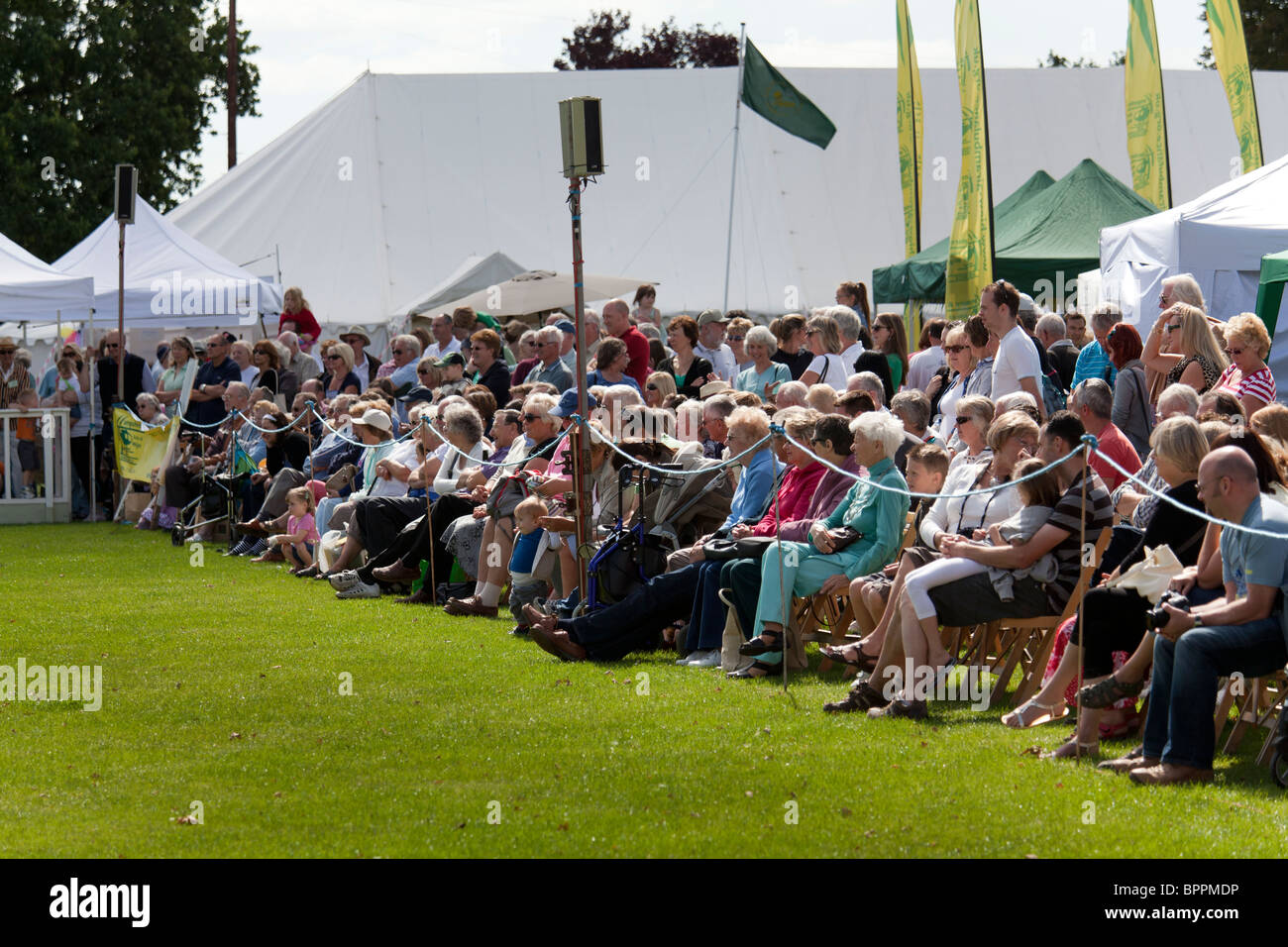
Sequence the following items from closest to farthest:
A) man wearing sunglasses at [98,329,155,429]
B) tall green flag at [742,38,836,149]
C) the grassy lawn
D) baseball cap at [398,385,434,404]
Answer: the grassy lawn, baseball cap at [398,385,434,404], man wearing sunglasses at [98,329,155,429], tall green flag at [742,38,836,149]

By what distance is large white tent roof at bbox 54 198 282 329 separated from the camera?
75.5 ft

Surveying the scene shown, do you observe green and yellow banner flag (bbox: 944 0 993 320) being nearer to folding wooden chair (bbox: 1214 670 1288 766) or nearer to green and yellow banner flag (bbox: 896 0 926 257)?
green and yellow banner flag (bbox: 896 0 926 257)

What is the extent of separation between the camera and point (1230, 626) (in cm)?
634

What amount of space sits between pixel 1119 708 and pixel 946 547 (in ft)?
3.72

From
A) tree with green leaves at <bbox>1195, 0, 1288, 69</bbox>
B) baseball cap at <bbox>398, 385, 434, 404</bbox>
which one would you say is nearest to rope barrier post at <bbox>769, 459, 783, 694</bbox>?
baseball cap at <bbox>398, 385, 434, 404</bbox>

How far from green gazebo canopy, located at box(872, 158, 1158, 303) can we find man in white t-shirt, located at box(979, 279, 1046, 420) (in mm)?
10043

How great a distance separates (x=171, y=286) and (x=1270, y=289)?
49.7 feet

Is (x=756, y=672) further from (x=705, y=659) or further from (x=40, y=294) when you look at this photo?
(x=40, y=294)

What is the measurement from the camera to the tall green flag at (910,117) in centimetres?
2344

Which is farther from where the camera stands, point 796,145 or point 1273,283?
point 796,145

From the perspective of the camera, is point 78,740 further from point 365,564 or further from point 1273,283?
point 1273,283

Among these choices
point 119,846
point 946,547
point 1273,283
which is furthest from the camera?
point 1273,283
